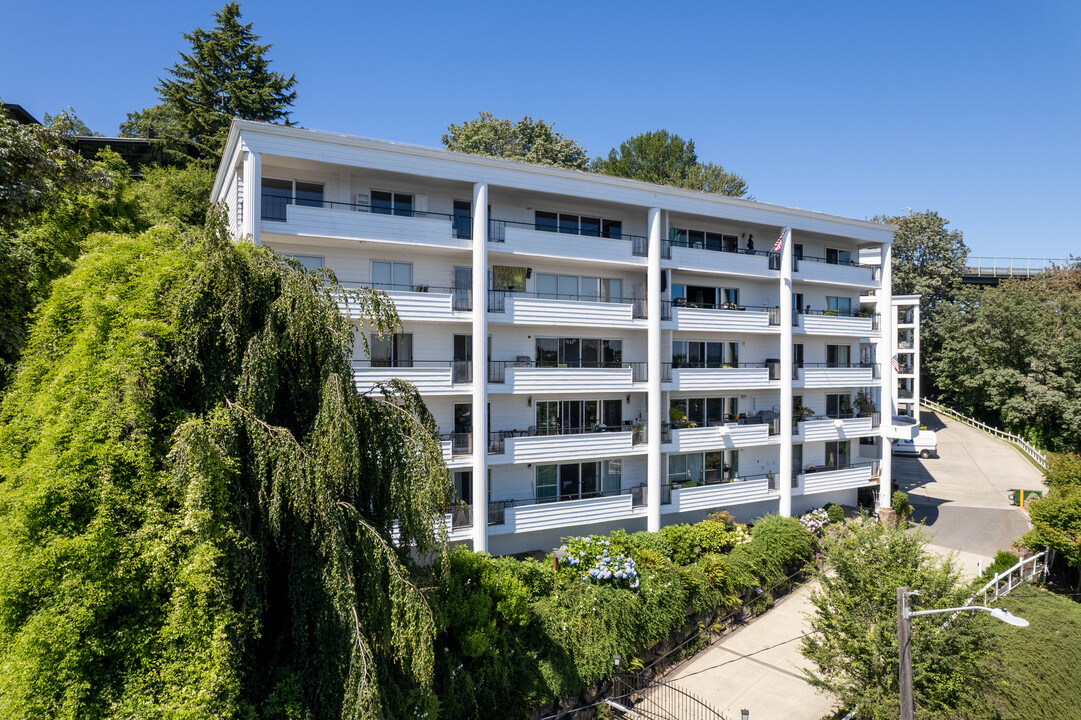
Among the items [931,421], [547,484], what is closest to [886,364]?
[547,484]

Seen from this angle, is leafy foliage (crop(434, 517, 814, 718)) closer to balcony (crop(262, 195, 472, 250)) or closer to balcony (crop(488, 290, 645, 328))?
balcony (crop(488, 290, 645, 328))

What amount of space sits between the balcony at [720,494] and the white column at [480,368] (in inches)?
303

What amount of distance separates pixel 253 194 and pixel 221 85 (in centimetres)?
2341

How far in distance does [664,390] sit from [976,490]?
25150 mm

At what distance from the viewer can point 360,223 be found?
17047 millimetres

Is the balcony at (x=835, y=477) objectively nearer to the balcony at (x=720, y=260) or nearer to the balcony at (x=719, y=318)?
the balcony at (x=719, y=318)

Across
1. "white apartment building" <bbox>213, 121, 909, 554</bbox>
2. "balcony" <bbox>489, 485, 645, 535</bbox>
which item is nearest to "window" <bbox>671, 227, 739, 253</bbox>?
"white apartment building" <bbox>213, 121, 909, 554</bbox>

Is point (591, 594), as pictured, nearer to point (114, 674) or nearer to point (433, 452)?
point (433, 452)

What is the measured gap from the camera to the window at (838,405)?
2759 centimetres

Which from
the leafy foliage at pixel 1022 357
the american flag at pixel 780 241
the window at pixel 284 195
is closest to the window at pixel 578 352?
the american flag at pixel 780 241

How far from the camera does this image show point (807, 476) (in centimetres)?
2478

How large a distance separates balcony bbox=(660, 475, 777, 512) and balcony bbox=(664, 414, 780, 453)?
1.56m

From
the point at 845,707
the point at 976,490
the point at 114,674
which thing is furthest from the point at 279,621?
the point at 976,490

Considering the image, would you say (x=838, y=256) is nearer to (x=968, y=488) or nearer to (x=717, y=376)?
(x=717, y=376)
